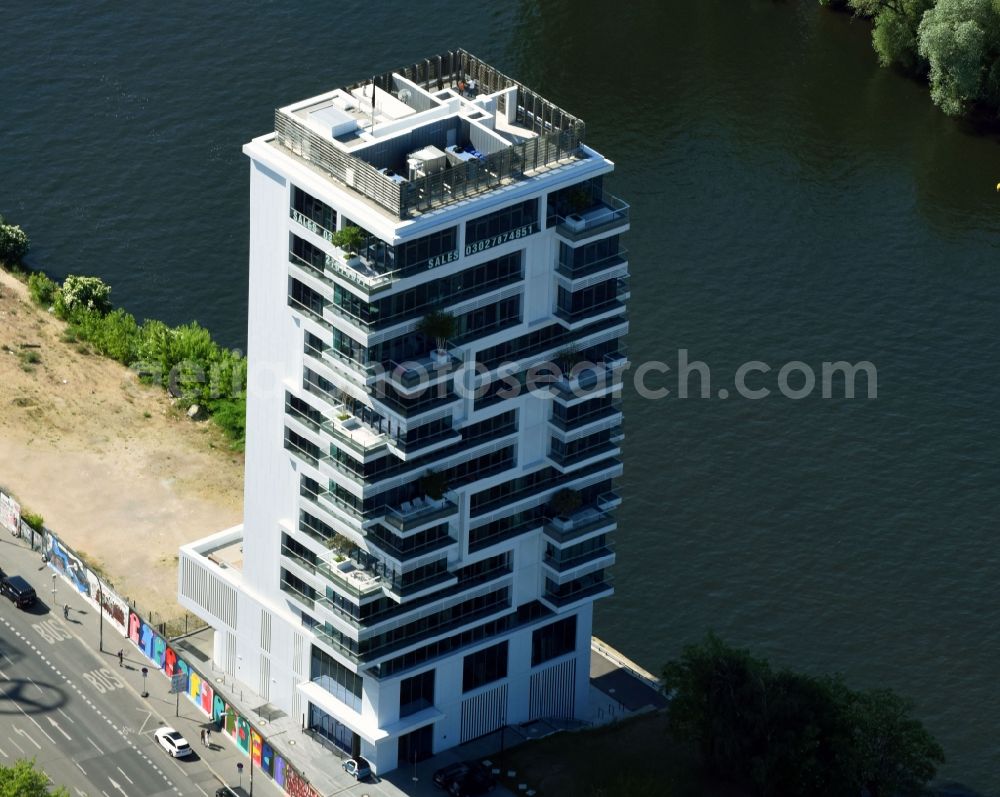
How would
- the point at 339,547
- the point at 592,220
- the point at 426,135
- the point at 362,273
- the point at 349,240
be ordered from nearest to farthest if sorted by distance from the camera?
the point at 349,240 → the point at 362,273 → the point at 426,135 → the point at 592,220 → the point at 339,547

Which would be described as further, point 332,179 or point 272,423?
point 272,423

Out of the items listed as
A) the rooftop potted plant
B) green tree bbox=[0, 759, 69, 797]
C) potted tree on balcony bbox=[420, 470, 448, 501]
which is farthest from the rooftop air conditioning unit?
green tree bbox=[0, 759, 69, 797]

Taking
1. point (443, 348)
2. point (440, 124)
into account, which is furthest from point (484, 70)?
point (443, 348)

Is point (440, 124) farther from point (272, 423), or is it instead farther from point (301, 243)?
point (272, 423)

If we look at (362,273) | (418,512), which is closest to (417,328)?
(362,273)

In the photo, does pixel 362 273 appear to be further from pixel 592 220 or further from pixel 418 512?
pixel 418 512

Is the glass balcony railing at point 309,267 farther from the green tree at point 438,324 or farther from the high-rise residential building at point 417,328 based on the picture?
the green tree at point 438,324
